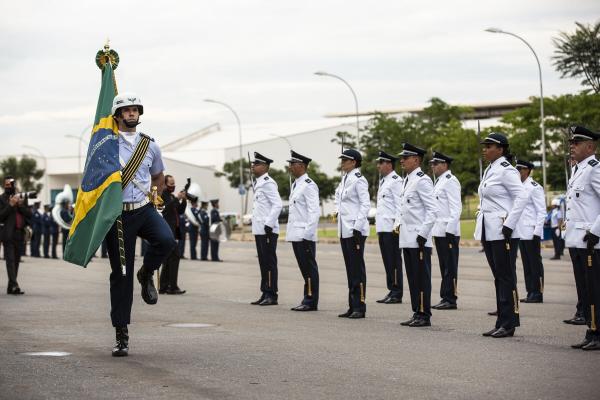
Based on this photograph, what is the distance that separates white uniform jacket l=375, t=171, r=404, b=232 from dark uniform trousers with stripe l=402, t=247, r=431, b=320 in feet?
11.1

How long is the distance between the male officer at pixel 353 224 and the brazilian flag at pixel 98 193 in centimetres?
434

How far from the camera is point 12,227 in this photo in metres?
17.9

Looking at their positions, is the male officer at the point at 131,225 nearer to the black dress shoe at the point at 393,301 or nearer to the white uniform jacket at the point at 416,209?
the white uniform jacket at the point at 416,209

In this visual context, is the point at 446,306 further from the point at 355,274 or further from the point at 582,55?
the point at 582,55

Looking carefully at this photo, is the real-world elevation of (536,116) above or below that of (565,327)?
above

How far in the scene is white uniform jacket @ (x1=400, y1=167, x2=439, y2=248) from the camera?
12.6 metres

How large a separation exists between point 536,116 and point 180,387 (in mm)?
56175

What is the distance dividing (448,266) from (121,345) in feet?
22.0

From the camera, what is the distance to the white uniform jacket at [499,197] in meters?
11.4

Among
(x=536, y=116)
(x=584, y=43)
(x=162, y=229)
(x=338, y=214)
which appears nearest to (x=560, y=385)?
(x=162, y=229)

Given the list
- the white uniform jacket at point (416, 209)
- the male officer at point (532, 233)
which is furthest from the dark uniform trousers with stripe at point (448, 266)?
the white uniform jacket at point (416, 209)

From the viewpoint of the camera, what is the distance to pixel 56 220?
37406 millimetres

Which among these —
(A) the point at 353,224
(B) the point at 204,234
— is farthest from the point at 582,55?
(A) the point at 353,224

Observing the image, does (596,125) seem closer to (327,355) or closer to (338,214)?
(338,214)
